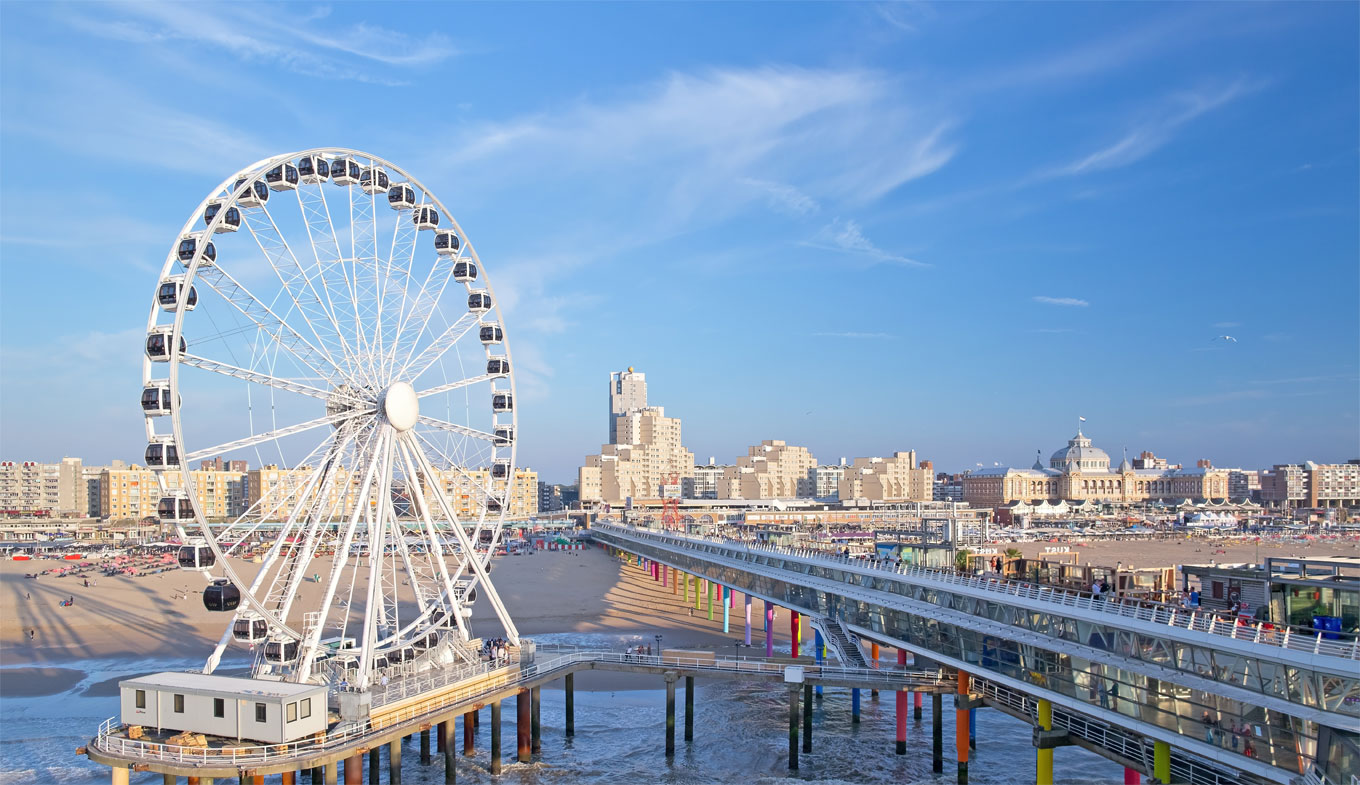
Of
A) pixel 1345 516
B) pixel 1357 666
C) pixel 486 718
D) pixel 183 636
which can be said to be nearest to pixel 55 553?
pixel 183 636

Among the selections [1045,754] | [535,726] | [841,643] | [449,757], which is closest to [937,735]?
[841,643]

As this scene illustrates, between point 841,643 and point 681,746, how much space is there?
6953 millimetres

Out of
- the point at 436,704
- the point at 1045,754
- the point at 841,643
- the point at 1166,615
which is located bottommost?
the point at 1045,754

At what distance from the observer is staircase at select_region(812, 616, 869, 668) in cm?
3712

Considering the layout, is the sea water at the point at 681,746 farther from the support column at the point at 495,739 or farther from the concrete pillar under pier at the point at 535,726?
the concrete pillar under pier at the point at 535,726

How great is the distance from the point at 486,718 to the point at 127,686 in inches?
685

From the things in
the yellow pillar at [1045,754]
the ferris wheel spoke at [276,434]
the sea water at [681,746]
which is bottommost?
the sea water at [681,746]

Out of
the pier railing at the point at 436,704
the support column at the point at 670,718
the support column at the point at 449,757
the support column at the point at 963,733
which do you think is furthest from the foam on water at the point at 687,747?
the pier railing at the point at 436,704

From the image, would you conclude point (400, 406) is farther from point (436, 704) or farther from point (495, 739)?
point (495, 739)

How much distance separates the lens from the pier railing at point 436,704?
25.9 meters

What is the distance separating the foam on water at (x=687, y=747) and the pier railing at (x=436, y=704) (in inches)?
108

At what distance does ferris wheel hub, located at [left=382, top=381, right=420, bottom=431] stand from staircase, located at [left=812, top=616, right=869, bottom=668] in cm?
1730

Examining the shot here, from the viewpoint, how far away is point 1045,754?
1081 inches

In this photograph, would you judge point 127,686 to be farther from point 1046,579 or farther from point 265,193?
point 1046,579
